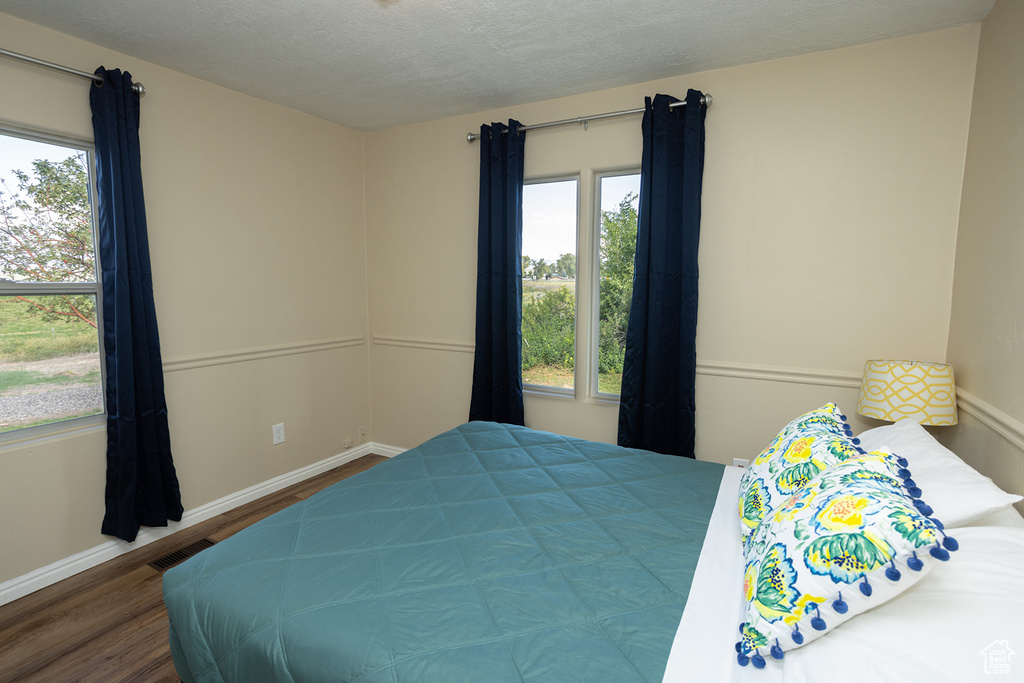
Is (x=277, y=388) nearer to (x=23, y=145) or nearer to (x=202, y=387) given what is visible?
(x=202, y=387)

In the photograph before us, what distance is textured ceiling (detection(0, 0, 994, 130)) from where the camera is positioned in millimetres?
2109

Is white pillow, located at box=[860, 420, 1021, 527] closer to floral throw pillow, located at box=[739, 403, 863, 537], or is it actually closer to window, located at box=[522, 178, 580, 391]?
floral throw pillow, located at box=[739, 403, 863, 537]

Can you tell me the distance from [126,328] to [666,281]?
286cm

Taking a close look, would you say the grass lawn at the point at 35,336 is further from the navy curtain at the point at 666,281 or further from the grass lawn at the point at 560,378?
the navy curtain at the point at 666,281

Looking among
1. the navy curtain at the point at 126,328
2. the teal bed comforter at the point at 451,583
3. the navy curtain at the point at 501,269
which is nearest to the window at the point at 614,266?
the navy curtain at the point at 501,269

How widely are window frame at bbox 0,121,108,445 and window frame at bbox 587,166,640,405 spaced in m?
2.73

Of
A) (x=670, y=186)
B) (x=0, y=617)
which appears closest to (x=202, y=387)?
(x=0, y=617)

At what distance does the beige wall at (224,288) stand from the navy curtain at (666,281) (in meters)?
2.28

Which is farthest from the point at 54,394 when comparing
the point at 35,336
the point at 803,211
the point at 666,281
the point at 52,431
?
the point at 803,211

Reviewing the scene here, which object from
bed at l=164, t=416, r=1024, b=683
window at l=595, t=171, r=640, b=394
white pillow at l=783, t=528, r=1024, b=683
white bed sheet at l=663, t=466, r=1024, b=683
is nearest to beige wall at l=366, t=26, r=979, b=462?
window at l=595, t=171, r=640, b=394

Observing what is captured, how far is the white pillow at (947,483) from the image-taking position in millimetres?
1216

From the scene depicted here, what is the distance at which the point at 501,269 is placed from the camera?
332cm

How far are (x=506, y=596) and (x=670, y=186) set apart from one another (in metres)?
2.37

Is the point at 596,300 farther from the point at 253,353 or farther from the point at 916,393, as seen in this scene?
the point at 253,353
